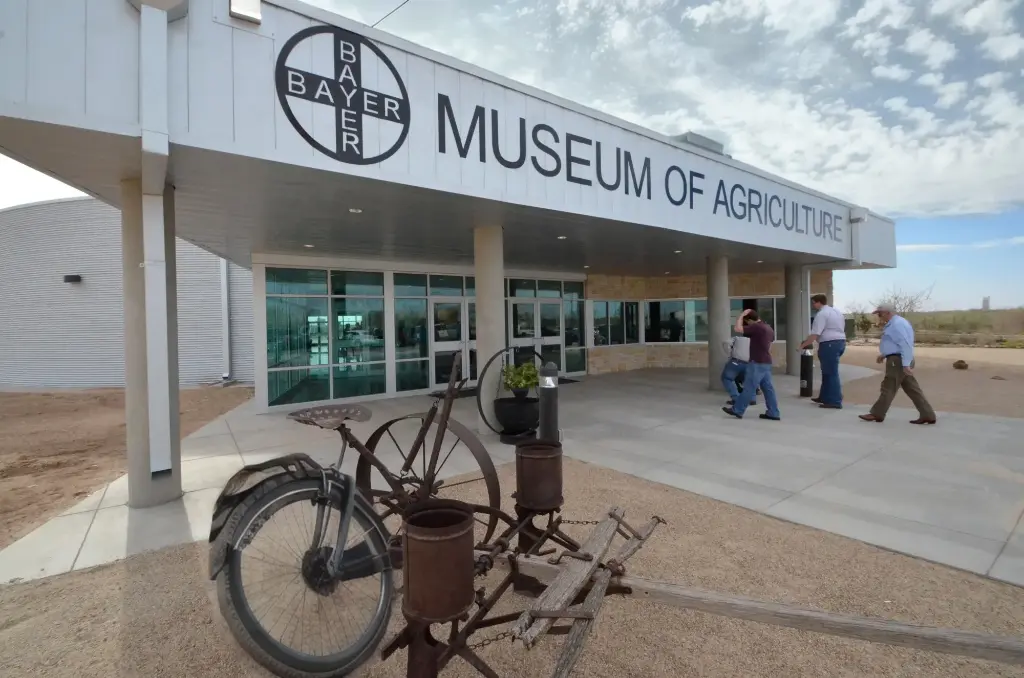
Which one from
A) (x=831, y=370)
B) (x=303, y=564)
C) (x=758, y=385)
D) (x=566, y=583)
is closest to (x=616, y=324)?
(x=831, y=370)

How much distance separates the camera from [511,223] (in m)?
7.35

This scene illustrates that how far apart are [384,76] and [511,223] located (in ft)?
9.40

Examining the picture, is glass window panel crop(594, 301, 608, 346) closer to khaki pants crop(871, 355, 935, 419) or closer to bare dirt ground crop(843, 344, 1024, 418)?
bare dirt ground crop(843, 344, 1024, 418)

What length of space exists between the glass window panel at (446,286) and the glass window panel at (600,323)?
474cm

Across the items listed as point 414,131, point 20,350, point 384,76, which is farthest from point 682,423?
point 20,350

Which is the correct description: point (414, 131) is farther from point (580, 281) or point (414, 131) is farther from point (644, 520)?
point (580, 281)

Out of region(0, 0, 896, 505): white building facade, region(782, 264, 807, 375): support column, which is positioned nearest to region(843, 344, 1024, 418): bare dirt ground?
region(782, 264, 807, 375): support column

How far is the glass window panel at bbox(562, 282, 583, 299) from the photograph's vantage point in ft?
47.8

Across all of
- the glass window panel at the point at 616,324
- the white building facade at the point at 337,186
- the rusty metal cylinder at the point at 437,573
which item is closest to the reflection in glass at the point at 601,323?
the glass window panel at the point at 616,324

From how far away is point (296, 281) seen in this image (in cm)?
1032

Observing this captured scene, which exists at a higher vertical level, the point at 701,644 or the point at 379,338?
the point at 379,338

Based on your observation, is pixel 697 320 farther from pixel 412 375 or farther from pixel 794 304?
pixel 412 375

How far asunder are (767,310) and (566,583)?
16004 mm

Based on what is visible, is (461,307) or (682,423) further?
(461,307)
